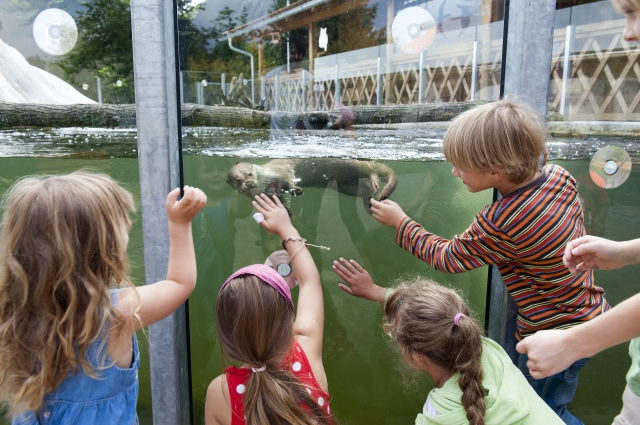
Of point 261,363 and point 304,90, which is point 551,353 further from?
point 304,90

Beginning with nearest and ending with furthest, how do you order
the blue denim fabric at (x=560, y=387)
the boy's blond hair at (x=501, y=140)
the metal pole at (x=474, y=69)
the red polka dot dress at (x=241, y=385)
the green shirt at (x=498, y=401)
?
the green shirt at (x=498, y=401) < the red polka dot dress at (x=241, y=385) < the boy's blond hair at (x=501, y=140) < the blue denim fabric at (x=560, y=387) < the metal pole at (x=474, y=69)

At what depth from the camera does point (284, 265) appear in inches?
79.5

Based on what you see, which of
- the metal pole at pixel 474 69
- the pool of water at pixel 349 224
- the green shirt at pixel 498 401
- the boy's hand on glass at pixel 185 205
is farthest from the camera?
the pool of water at pixel 349 224

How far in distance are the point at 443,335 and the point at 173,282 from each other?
758 millimetres

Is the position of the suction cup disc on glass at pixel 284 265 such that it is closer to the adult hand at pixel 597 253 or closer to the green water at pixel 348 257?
the green water at pixel 348 257

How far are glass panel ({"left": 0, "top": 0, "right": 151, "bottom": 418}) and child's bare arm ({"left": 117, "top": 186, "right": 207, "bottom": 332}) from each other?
79 centimetres

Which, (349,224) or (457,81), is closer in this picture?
(457,81)

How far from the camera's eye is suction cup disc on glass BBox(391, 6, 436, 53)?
200cm

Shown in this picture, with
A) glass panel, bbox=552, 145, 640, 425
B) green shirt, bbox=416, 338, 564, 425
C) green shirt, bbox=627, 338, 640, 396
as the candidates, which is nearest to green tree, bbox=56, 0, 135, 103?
green shirt, bbox=416, 338, 564, 425

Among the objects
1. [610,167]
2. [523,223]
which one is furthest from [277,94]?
[610,167]

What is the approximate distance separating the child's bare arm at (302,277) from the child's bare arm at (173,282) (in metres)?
0.39

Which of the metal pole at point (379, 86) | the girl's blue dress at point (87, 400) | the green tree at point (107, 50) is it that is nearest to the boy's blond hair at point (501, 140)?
the metal pole at point (379, 86)

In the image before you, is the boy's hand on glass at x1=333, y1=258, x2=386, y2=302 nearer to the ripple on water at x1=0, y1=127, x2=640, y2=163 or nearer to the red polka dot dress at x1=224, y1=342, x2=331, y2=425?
the ripple on water at x1=0, y1=127, x2=640, y2=163

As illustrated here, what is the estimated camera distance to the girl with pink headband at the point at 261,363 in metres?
1.25
